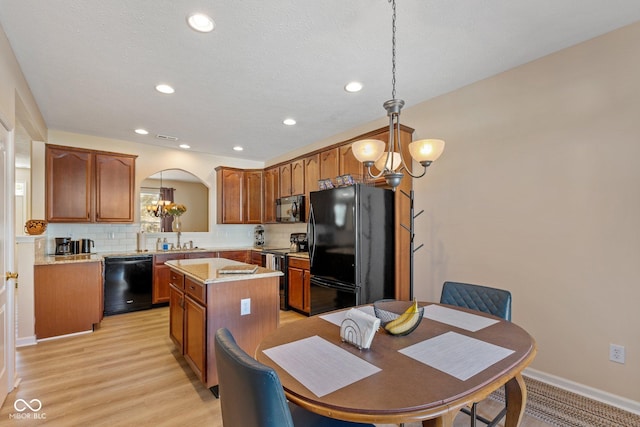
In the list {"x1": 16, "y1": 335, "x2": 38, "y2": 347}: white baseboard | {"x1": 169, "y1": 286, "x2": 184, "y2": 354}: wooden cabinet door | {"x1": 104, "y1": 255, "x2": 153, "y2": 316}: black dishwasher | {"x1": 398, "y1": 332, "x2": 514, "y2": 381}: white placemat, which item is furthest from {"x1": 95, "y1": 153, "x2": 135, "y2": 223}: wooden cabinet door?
{"x1": 398, "y1": 332, "x2": 514, "y2": 381}: white placemat

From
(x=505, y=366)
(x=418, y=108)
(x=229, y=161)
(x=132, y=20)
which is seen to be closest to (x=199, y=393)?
(x=505, y=366)

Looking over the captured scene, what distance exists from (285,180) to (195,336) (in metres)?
3.22

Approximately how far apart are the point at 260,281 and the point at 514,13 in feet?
8.56

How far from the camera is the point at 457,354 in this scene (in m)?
1.23

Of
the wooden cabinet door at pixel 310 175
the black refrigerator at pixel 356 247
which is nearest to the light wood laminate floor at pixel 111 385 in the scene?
the black refrigerator at pixel 356 247

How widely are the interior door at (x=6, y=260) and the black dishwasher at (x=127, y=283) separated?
6.29 feet

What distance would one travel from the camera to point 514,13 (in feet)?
6.36

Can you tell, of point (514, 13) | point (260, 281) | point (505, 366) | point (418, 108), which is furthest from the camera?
point (418, 108)

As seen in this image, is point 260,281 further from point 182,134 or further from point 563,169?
point 182,134

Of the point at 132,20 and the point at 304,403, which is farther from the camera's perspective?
the point at 132,20

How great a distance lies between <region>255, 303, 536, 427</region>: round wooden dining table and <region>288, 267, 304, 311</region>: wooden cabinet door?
280 cm

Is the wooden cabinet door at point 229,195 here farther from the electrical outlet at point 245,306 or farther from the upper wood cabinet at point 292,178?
the electrical outlet at point 245,306

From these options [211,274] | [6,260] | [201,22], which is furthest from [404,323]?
[6,260]

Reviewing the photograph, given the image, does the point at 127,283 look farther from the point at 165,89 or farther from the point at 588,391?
the point at 588,391
